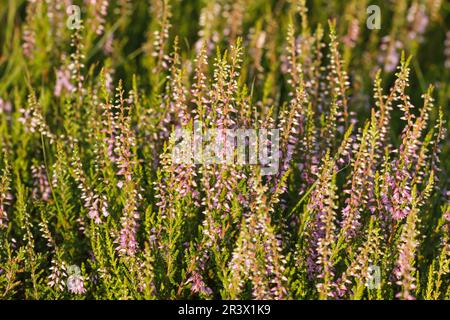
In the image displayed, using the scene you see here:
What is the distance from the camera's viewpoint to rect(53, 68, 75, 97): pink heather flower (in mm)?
4582

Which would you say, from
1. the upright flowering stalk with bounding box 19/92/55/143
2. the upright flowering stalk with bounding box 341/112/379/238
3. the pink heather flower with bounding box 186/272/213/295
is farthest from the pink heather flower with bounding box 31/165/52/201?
the upright flowering stalk with bounding box 341/112/379/238

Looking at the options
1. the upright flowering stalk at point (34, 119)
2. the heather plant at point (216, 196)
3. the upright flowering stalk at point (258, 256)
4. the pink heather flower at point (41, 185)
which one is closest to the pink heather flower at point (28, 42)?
the heather plant at point (216, 196)

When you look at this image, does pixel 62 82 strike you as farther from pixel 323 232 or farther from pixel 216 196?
pixel 323 232

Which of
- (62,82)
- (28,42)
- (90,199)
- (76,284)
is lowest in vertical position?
(76,284)

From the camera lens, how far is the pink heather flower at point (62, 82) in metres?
4.58

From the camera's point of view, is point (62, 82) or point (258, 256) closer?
point (258, 256)

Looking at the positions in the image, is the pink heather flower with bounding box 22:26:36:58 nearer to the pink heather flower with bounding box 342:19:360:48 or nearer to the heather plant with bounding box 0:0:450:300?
the heather plant with bounding box 0:0:450:300

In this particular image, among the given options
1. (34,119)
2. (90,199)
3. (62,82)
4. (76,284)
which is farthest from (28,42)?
(76,284)

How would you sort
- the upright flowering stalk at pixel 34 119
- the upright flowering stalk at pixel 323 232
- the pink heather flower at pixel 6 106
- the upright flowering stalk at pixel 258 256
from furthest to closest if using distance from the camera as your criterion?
the pink heather flower at pixel 6 106 → the upright flowering stalk at pixel 34 119 → the upright flowering stalk at pixel 323 232 → the upright flowering stalk at pixel 258 256

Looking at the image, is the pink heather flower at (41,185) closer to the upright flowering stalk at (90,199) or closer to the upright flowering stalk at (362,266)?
the upright flowering stalk at (90,199)

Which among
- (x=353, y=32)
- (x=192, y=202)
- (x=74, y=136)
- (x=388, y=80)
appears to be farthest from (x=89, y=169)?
(x=388, y=80)

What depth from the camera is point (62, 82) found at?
459cm

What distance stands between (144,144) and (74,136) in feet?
1.46
